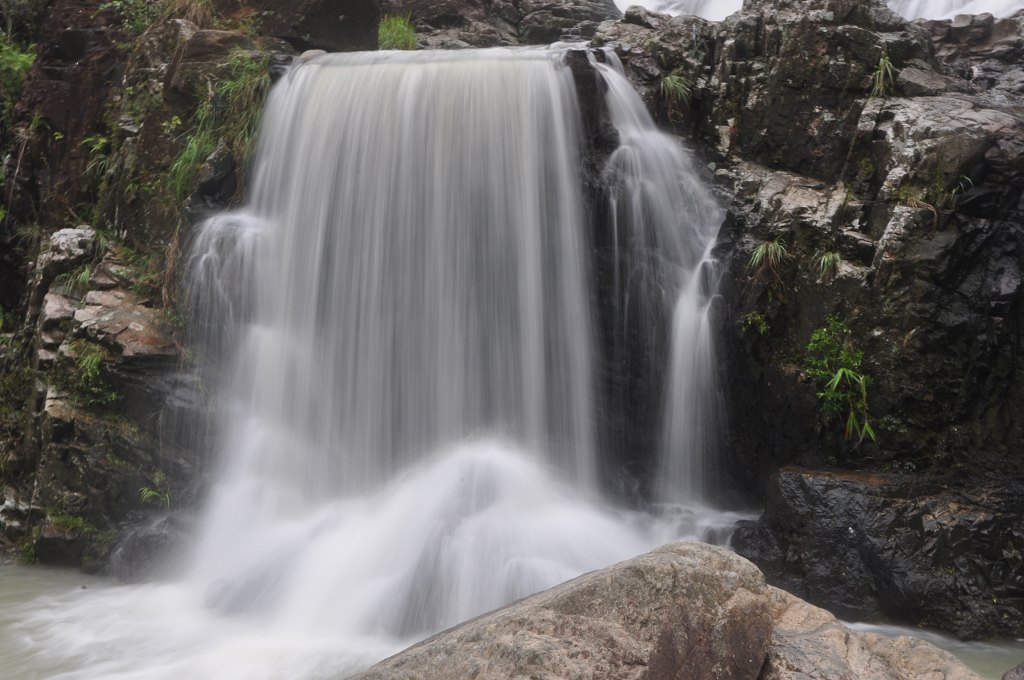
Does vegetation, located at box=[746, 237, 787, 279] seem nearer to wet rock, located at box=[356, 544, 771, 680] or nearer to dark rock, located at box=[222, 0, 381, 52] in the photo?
wet rock, located at box=[356, 544, 771, 680]

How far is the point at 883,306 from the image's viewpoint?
549 centimetres

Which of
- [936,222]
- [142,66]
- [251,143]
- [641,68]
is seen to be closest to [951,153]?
[936,222]

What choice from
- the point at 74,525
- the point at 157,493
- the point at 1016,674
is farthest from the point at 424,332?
the point at 1016,674

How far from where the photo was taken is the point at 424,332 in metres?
6.55

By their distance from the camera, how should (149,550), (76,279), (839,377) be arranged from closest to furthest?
(839,377)
(149,550)
(76,279)

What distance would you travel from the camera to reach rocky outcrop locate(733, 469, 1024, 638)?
4.87 metres

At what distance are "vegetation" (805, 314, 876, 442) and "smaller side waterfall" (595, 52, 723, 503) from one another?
31.6 inches

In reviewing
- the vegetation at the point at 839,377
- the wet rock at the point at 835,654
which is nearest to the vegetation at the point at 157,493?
the wet rock at the point at 835,654

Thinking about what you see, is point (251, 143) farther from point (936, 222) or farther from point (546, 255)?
point (936, 222)

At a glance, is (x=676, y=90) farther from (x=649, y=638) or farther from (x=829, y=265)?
(x=649, y=638)

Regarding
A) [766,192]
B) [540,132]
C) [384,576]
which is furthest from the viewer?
[540,132]

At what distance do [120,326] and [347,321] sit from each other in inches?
74.5

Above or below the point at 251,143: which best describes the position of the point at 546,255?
below

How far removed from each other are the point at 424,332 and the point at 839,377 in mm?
3296
